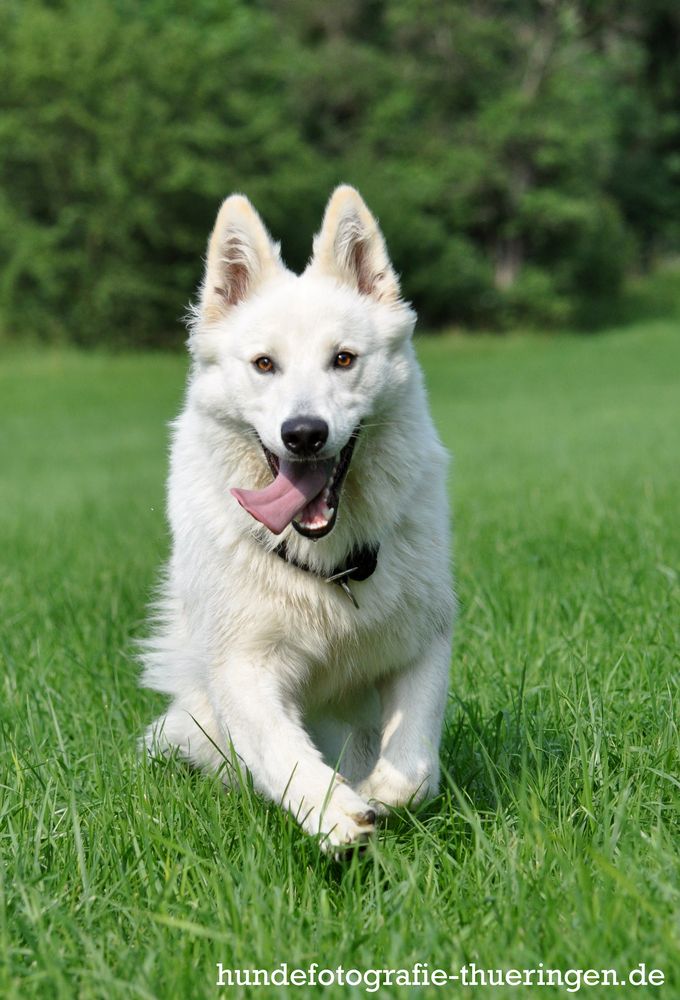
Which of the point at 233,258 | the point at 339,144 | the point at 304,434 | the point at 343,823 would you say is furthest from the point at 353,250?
the point at 339,144

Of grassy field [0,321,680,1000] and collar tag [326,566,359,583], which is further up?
collar tag [326,566,359,583]

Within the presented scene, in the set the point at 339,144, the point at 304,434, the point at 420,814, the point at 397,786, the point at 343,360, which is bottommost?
the point at 420,814

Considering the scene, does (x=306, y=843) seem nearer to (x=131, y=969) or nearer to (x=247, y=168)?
(x=131, y=969)

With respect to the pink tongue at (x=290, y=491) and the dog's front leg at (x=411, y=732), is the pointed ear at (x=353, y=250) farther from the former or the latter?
the dog's front leg at (x=411, y=732)

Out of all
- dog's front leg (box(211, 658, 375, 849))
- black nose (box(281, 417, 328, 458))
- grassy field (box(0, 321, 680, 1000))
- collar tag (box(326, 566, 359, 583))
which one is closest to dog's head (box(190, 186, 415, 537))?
black nose (box(281, 417, 328, 458))

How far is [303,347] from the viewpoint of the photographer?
3270 mm

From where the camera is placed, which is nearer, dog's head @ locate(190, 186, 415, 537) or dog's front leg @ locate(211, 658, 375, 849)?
dog's front leg @ locate(211, 658, 375, 849)

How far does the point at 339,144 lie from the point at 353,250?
37.9 m

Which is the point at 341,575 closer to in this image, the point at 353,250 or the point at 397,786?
the point at 397,786

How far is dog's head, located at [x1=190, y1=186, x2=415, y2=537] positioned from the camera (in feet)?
10.1

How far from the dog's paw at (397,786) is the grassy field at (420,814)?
6 centimetres

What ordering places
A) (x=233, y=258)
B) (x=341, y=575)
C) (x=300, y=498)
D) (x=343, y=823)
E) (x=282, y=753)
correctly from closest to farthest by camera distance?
(x=343, y=823), (x=282, y=753), (x=300, y=498), (x=341, y=575), (x=233, y=258)

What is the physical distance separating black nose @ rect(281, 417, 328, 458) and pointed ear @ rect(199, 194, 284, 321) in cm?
69

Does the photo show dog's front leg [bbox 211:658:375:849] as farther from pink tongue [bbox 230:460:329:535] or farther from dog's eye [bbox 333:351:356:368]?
dog's eye [bbox 333:351:356:368]
